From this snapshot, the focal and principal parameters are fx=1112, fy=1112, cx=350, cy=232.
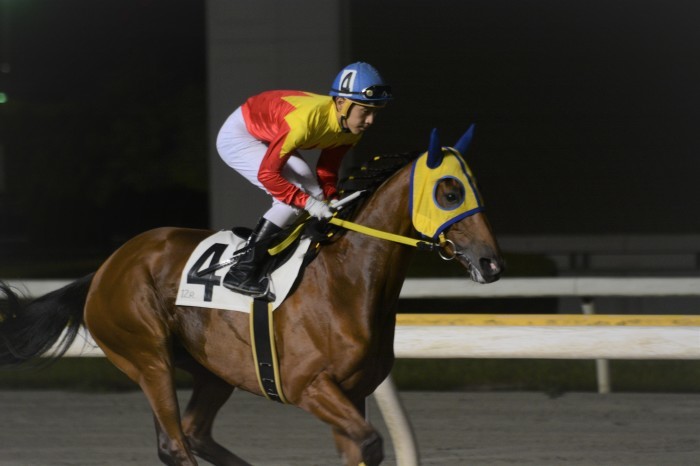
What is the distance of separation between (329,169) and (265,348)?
645 millimetres

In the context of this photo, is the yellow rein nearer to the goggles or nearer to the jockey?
the jockey

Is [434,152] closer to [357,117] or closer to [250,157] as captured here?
[357,117]

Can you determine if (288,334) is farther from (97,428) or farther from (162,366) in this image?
(97,428)

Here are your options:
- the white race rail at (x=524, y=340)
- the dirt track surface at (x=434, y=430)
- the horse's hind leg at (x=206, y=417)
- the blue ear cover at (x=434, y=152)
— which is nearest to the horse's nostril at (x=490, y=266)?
the blue ear cover at (x=434, y=152)

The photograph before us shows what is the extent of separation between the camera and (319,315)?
3.29 meters

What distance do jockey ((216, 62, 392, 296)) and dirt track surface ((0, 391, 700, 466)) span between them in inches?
53.6

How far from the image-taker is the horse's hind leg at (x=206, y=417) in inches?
146

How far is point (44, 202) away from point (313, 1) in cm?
529

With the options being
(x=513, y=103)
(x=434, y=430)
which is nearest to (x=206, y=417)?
(x=434, y=430)

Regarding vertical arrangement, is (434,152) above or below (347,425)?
above

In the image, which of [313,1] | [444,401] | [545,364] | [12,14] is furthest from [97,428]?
[12,14]

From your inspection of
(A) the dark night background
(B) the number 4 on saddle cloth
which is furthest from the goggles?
(A) the dark night background

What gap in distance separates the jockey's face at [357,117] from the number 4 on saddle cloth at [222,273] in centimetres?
37

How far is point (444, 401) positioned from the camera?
5.89 meters
